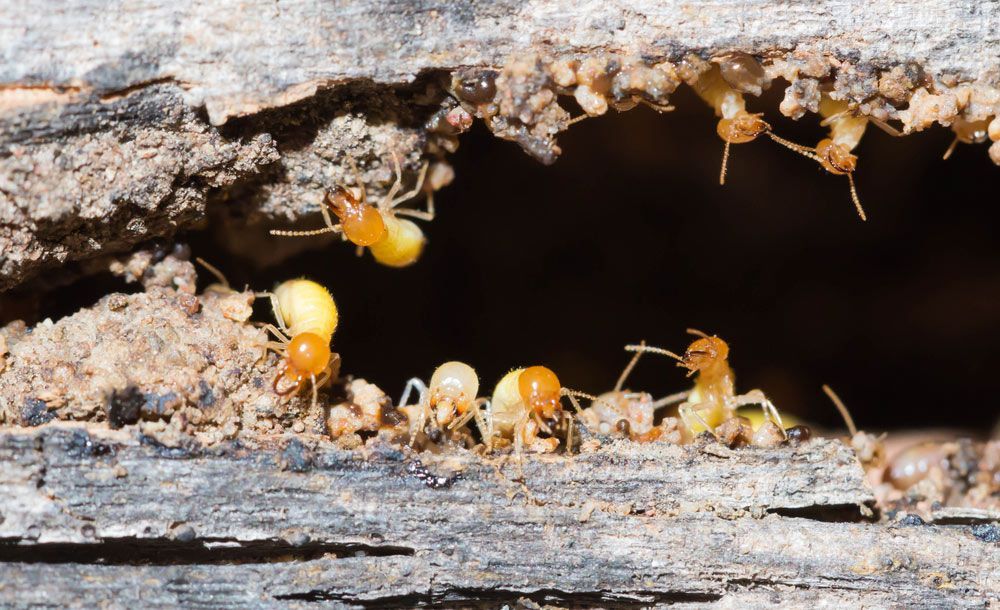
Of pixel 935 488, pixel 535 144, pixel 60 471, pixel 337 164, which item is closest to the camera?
pixel 60 471

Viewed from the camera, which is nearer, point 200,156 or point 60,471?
point 60,471

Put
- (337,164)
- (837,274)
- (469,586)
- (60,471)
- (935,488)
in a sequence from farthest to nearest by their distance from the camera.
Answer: (837,274) → (935,488) → (337,164) → (469,586) → (60,471)

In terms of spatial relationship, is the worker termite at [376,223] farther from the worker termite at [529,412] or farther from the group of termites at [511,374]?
the worker termite at [529,412]

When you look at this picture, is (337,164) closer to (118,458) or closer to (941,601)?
(118,458)

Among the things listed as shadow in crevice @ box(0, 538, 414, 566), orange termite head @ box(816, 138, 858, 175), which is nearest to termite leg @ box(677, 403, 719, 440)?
orange termite head @ box(816, 138, 858, 175)

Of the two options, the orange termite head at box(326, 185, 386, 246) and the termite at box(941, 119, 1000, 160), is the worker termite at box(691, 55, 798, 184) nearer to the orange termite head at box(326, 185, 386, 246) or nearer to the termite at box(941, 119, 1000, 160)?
the termite at box(941, 119, 1000, 160)

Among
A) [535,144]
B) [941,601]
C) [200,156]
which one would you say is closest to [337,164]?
[200,156]
